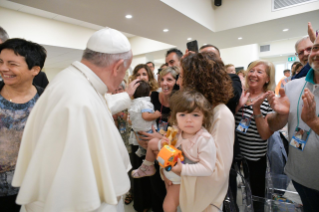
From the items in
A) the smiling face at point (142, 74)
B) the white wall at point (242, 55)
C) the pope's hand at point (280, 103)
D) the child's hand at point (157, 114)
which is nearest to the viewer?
the pope's hand at point (280, 103)

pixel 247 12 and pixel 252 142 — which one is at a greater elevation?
pixel 247 12

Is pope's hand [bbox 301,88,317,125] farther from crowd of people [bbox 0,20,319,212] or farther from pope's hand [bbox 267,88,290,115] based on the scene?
pope's hand [bbox 267,88,290,115]

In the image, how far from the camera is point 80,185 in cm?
79

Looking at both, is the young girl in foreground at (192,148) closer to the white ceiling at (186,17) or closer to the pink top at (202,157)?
the pink top at (202,157)

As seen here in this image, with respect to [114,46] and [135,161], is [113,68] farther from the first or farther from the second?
[135,161]

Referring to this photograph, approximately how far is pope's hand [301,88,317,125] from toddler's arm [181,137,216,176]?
28.2 inches

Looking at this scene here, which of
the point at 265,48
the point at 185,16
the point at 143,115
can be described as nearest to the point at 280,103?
the point at 143,115

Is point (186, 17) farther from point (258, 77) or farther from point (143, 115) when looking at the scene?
point (143, 115)

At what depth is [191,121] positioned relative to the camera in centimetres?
114

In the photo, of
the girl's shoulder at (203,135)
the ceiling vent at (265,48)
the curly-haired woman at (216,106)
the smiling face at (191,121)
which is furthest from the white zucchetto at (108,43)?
the ceiling vent at (265,48)

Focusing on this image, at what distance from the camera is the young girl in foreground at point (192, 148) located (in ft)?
3.42

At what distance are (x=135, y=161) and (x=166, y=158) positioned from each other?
1430mm

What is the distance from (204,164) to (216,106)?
16.1 inches

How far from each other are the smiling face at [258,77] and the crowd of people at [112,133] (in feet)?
1.09
